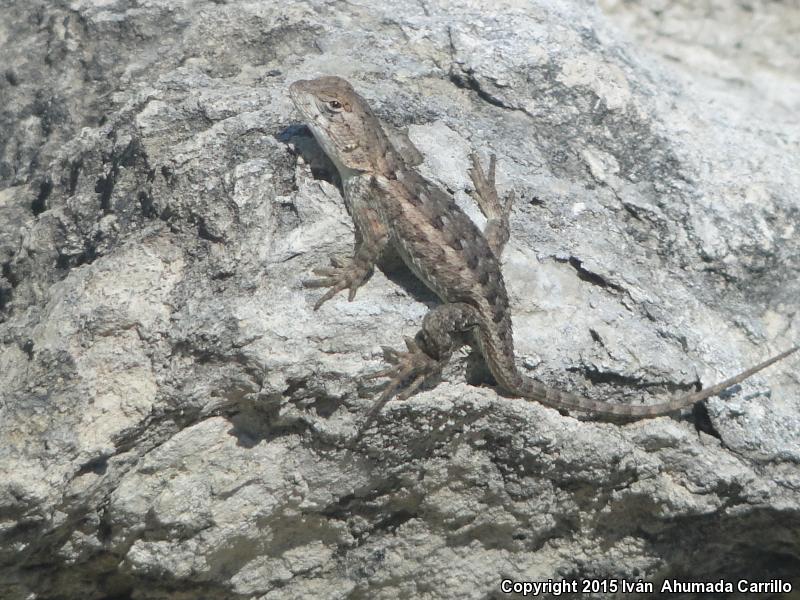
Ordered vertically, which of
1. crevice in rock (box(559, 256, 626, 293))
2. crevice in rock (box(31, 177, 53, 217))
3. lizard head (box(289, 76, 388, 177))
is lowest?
crevice in rock (box(31, 177, 53, 217))

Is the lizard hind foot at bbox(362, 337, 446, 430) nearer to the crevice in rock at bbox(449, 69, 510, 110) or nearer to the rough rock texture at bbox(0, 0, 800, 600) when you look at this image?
the rough rock texture at bbox(0, 0, 800, 600)

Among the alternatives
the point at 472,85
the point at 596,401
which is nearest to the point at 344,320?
the point at 596,401

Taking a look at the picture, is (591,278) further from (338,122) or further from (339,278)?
(338,122)

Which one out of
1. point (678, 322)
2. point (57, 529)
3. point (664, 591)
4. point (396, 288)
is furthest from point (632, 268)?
point (57, 529)

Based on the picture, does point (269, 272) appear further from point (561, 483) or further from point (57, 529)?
point (561, 483)

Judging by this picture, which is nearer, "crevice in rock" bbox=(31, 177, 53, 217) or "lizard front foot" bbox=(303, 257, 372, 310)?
"lizard front foot" bbox=(303, 257, 372, 310)

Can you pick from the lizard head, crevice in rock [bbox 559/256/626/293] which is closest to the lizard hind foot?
crevice in rock [bbox 559/256/626/293]

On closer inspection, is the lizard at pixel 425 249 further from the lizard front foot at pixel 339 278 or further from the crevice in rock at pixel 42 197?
the crevice in rock at pixel 42 197
